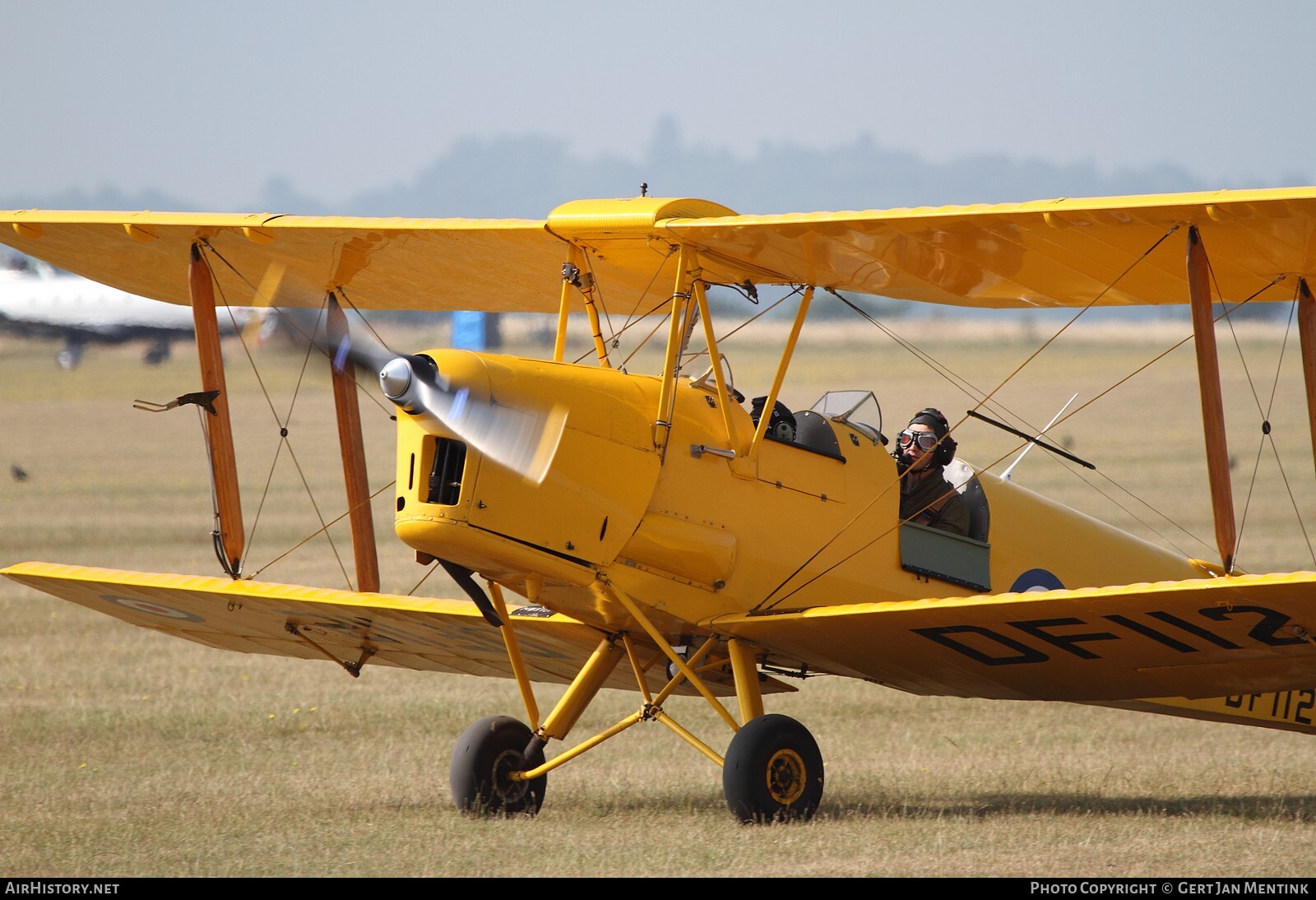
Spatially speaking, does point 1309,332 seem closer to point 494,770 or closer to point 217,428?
point 494,770

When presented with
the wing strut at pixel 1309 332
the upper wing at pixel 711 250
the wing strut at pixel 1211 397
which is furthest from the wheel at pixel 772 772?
the wing strut at pixel 1309 332

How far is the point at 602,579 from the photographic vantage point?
24.3 ft

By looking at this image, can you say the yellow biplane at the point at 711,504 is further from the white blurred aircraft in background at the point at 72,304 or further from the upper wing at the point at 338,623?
the white blurred aircraft in background at the point at 72,304

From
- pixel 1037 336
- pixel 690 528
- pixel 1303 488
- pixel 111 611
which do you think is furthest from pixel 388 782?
pixel 1037 336

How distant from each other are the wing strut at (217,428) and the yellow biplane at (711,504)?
2 cm

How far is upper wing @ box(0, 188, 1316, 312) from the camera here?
7305 mm

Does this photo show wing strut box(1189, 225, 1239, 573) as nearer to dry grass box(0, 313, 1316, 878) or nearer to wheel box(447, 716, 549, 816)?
dry grass box(0, 313, 1316, 878)

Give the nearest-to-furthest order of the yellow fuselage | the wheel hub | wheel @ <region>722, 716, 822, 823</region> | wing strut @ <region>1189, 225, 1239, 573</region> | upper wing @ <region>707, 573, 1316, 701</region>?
upper wing @ <region>707, 573, 1316, 701</region>
the yellow fuselage
wing strut @ <region>1189, 225, 1239, 573</region>
wheel @ <region>722, 716, 822, 823</region>
the wheel hub

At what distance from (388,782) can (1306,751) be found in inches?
240

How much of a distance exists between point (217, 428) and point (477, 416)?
2345 mm

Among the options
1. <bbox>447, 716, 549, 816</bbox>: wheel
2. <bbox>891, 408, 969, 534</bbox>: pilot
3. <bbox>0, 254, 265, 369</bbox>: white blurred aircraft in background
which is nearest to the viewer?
<bbox>447, 716, 549, 816</bbox>: wheel

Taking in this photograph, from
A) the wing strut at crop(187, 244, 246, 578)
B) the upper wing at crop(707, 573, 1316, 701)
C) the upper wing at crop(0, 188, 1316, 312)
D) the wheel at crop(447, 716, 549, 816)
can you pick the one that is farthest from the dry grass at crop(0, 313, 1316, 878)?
the upper wing at crop(0, 188, 1316, 312)

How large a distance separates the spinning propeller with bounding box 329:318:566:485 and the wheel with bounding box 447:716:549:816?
5.46ft

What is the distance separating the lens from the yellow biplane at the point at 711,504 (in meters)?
6.96
